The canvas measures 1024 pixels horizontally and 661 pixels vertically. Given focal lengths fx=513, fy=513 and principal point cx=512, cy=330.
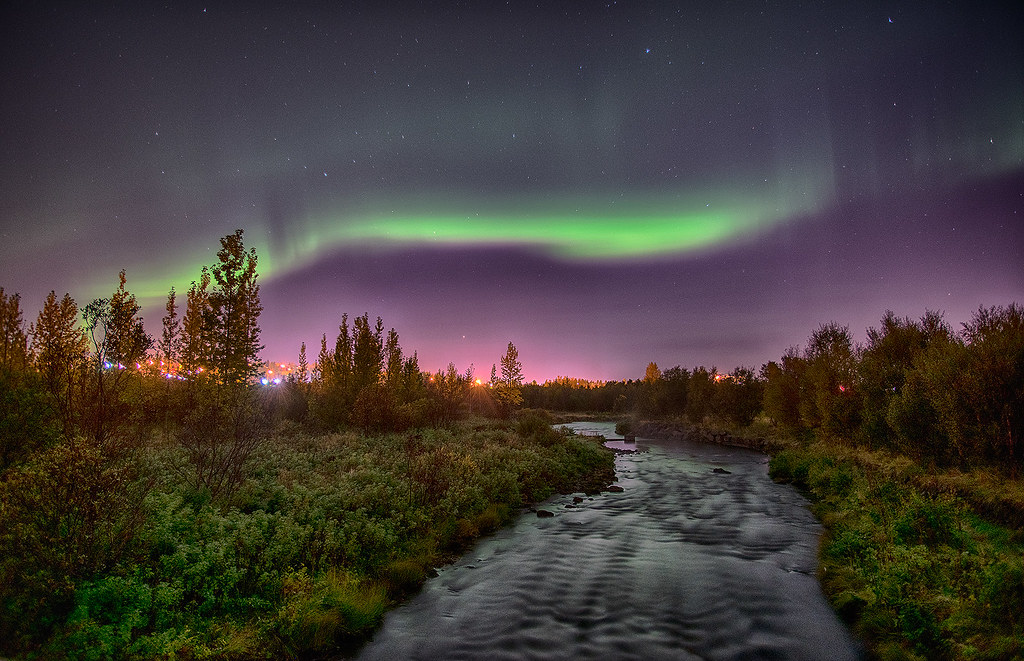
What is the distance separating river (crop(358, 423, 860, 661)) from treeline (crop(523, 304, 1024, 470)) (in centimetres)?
661

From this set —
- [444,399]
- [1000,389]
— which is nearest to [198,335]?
[444,399]

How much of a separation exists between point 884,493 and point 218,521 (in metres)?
21.7

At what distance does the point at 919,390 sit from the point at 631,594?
1981 cm

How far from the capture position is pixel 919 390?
24.2 metres

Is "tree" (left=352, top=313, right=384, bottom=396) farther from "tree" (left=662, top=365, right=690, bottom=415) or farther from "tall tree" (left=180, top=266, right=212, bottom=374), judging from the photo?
"tree" (left=662, top=365, right=690, bottom=415)

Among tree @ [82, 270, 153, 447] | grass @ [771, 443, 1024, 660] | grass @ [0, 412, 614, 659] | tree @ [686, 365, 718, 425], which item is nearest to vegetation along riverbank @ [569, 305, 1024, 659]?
grass @ [771, 443, 1024, 660]

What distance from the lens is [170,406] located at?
34.5 meters

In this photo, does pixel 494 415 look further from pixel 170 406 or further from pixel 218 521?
pixel 218 521

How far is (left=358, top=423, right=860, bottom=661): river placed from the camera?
416 inches

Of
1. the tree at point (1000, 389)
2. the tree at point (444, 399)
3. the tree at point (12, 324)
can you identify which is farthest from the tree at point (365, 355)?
the tree at point (1000, 389)

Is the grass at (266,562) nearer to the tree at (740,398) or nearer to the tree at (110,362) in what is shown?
the tree at (110,362)

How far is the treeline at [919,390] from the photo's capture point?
18672mm

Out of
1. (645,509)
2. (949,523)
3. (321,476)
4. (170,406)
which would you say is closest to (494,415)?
(170,406)

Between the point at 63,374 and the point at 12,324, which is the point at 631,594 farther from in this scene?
the point at 12,324
